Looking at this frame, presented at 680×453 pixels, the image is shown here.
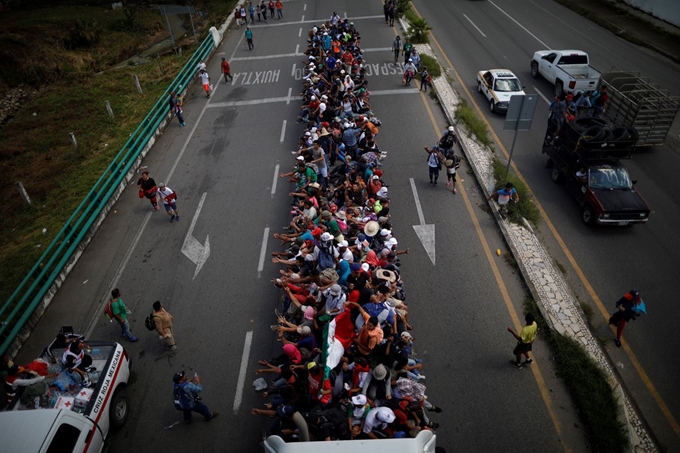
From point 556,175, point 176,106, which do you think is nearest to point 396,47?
point 176,106

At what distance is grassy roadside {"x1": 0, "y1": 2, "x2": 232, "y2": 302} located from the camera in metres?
16.0

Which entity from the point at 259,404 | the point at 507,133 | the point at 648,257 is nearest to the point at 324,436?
the point at 259,404

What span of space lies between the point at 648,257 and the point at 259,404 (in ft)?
35.4

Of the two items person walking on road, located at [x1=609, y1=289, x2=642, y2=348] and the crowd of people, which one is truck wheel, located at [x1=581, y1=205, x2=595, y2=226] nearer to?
person walking on road, located at [x1=609, y1=289, x2=642, y2=348]

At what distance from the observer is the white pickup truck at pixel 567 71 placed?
19.5 m

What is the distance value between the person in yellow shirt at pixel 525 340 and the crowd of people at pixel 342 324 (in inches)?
79.2

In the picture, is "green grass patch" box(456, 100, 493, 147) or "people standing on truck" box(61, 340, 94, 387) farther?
"green grass patch" box(456, 100, 493, 147)

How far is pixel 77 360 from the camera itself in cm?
852

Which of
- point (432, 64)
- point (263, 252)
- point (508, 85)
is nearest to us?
point (263, 252)

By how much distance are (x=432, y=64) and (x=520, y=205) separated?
40.7ft

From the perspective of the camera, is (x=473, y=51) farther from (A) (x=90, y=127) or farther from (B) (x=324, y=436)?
(B) (x=324, y=436)

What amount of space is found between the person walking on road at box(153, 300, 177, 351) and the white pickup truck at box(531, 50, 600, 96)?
1879cm

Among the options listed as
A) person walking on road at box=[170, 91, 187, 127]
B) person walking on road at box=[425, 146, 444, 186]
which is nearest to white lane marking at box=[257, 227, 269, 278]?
person walking on road at box=[425, 146, 444, 186]

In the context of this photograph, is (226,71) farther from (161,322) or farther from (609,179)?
(609,179)
